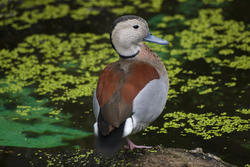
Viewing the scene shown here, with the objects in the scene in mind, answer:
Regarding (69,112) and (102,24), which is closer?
(69,112)

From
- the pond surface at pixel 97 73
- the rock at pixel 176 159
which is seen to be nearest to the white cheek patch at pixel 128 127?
the rock at pixel 176 159

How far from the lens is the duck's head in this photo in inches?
113

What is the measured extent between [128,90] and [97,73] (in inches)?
87.7

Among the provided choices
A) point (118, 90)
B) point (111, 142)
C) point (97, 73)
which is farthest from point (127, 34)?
point (97, 73)

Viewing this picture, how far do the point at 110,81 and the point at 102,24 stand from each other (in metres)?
3.46

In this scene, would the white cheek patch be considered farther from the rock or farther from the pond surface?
the pond surface

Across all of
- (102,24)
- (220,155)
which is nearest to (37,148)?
(220,155)

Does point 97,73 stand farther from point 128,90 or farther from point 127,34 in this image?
point 128,90

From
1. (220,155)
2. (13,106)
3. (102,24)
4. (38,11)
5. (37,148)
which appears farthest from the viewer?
(38,11)

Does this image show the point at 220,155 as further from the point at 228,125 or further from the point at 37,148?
the point at 37,148

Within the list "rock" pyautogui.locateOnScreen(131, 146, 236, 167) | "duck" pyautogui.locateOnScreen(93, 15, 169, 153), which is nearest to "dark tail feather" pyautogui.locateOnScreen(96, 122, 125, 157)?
"duck" pyautogui.locateOnScreen(93, 15, 169, 153)

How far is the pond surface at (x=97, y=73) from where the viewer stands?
3.51 meters

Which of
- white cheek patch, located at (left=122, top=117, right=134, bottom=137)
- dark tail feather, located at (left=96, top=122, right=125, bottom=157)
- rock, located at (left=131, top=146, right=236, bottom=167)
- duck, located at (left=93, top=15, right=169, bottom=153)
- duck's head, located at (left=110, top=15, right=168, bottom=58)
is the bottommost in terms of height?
rock, located at (left=131, top=146, right=236, bottom=167)

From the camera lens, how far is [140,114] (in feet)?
8.56
